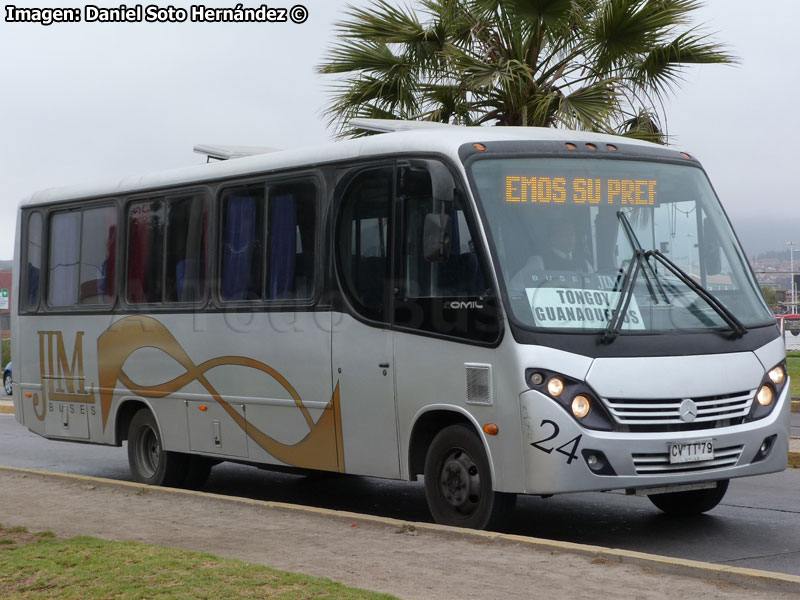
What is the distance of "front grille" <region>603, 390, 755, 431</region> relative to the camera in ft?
28.6

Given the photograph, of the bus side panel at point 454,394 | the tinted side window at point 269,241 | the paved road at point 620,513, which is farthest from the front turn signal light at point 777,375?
the tinted side window at point 269,241

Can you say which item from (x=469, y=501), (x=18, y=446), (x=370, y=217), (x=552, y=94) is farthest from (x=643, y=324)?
(x=18, y=446)

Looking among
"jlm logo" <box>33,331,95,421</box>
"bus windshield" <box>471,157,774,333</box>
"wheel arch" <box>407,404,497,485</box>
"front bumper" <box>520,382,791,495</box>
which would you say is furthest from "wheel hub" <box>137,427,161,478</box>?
"front bumper" <box>520,382,791,495</box>

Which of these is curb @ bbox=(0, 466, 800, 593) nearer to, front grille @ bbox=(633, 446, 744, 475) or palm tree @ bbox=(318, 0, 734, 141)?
front grille @ bbox=(633, 446, 744, 475)

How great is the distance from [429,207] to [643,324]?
1830 mm

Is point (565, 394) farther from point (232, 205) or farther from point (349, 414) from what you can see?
point (232, 205)

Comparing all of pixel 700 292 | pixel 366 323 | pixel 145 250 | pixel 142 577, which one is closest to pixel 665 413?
pixel 700 292

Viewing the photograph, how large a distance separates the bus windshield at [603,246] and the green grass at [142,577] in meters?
2.76

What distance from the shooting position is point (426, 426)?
9844 millimetres

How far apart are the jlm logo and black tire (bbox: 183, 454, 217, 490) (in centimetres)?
146

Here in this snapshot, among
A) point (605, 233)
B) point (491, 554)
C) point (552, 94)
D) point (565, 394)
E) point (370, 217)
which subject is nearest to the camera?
point (491, 554)

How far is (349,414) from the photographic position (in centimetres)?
1042

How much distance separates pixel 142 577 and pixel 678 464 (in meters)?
3.72

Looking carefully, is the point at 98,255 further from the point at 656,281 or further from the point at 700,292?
the point at 700,292
